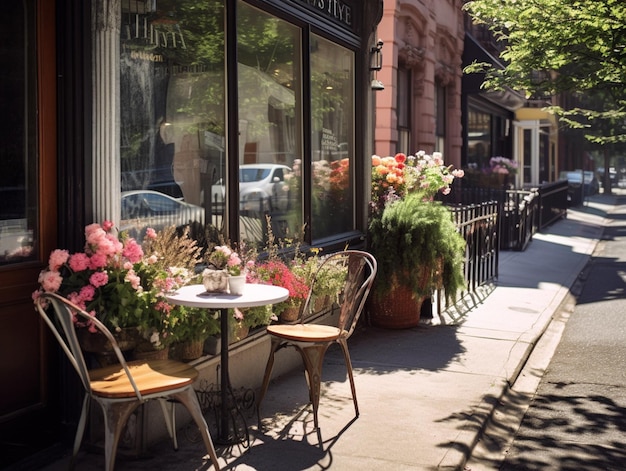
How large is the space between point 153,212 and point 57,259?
139 cm

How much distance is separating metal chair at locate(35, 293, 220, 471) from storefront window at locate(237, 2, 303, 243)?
9.18 ft

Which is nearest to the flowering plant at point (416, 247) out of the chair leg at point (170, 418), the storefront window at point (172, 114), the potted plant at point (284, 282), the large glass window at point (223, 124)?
the large glass window at point (223, 124)

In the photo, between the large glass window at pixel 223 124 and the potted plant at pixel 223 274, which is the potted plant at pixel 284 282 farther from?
the potted plant at pixel 223 274

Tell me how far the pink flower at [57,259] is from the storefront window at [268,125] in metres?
2.58

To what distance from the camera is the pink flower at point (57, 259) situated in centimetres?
460

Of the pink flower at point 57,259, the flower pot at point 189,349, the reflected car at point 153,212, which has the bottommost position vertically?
the flower pot at point 189,349

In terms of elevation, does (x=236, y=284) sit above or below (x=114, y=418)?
above

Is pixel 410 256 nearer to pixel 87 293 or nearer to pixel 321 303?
pixel 321 303

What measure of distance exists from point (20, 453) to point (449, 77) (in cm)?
1603

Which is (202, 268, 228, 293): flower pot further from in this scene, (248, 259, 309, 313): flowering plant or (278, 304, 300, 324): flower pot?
(278, 304, 300, 324): flower pot

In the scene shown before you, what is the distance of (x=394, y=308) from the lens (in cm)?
905

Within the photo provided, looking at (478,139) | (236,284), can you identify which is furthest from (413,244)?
(478,139)

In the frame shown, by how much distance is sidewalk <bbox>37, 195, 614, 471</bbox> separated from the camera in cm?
494

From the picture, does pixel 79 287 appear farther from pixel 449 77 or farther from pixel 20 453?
pixel 449 77
